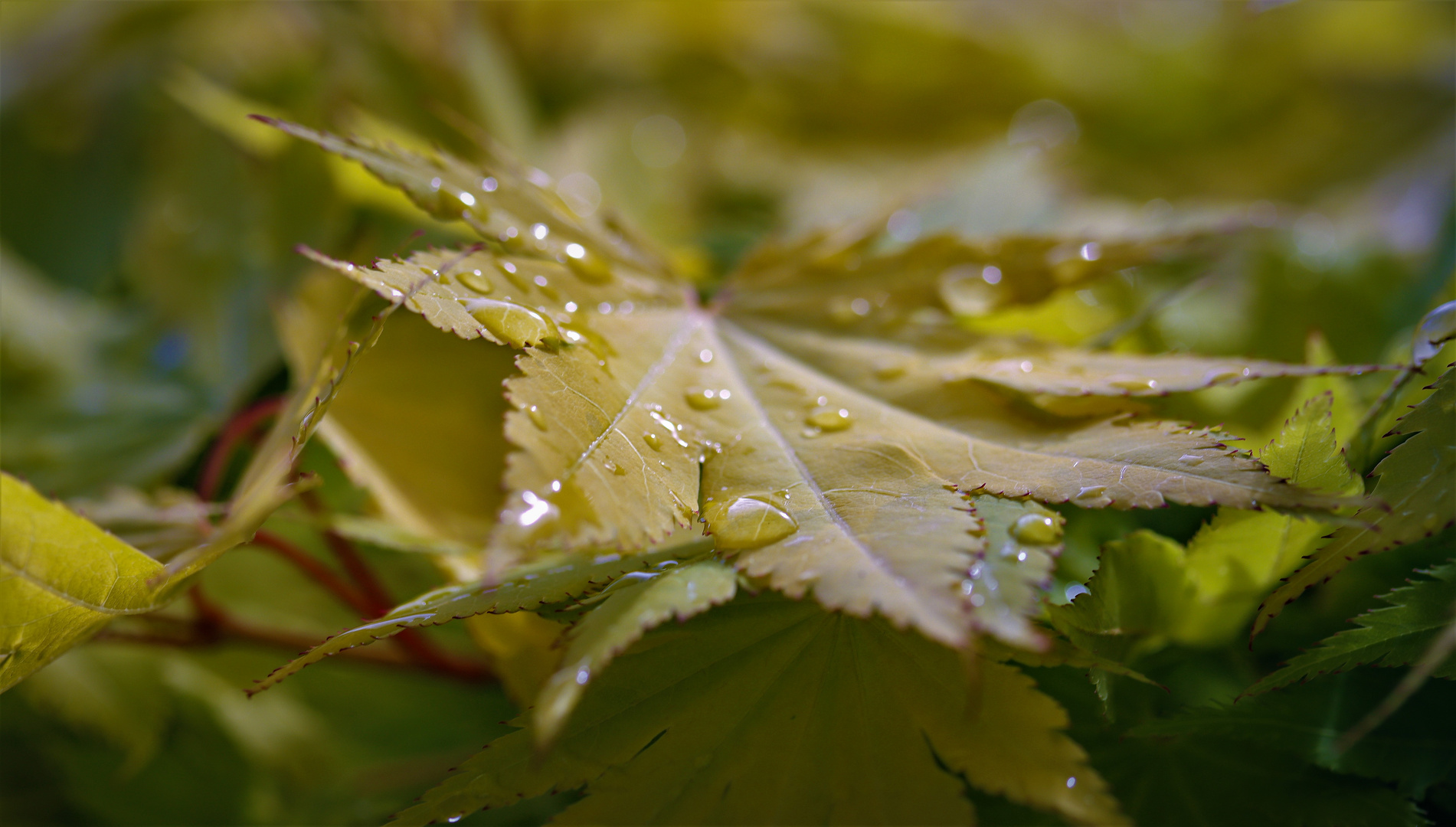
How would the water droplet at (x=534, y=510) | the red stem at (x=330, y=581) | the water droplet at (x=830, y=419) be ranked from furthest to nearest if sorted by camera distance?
the red stem at (x=330, y=581), the water droplet at (x=830, y=419), the water droplet at (x=534, y=510)

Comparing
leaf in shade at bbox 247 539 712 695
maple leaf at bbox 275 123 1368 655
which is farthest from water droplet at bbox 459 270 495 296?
leaf in shade at bbox 247 539 712 695

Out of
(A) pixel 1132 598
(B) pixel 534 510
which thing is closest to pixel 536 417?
(B) pixel 534 510

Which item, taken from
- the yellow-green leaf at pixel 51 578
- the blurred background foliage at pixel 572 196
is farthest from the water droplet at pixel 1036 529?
the yellow-green leaf at pixel 51 578

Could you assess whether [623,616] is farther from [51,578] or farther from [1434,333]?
[1434,333]

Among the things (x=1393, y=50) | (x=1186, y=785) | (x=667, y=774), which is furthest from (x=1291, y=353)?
(x=1393, y=50)

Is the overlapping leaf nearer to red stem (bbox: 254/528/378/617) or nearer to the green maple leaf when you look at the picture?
red stem (bbox: 254/528/378/617)

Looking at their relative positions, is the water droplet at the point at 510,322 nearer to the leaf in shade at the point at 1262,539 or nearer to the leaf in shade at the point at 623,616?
the leaf in shade at the point at 623,616
